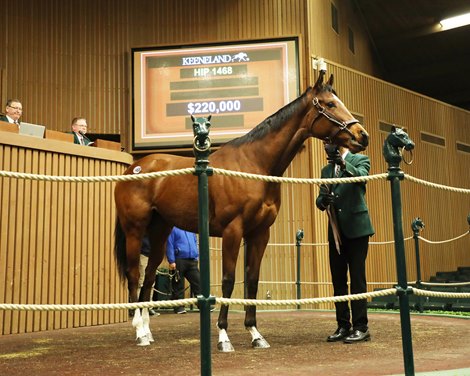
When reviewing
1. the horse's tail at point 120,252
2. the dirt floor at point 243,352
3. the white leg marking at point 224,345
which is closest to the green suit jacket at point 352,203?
the dirt floor at point 243,352

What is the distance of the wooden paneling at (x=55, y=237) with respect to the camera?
4.66 meters

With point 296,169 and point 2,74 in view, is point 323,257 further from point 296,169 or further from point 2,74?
point 2,74

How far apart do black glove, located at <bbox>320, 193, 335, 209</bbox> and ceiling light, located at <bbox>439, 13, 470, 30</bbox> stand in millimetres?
10521

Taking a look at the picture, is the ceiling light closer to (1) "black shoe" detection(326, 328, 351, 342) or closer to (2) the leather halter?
(2) the leather halter

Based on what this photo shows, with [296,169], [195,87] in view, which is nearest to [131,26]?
[195,87]

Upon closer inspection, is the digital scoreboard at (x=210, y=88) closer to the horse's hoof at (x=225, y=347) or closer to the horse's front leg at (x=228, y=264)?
the horse's front leg at (x=228, y=264)

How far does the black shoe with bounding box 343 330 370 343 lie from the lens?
365cm

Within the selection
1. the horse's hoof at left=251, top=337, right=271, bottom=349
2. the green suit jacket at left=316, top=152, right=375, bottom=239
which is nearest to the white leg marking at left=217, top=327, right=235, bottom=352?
the horse's hoof at left=251, top=337, right=271, bottom=349

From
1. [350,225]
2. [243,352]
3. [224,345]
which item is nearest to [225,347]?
[224,345]

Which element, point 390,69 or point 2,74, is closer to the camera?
point 2,74

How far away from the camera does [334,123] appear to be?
3.67 metres

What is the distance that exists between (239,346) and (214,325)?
138 centimetres

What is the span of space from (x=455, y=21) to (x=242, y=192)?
11023 mm

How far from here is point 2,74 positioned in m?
8.36
